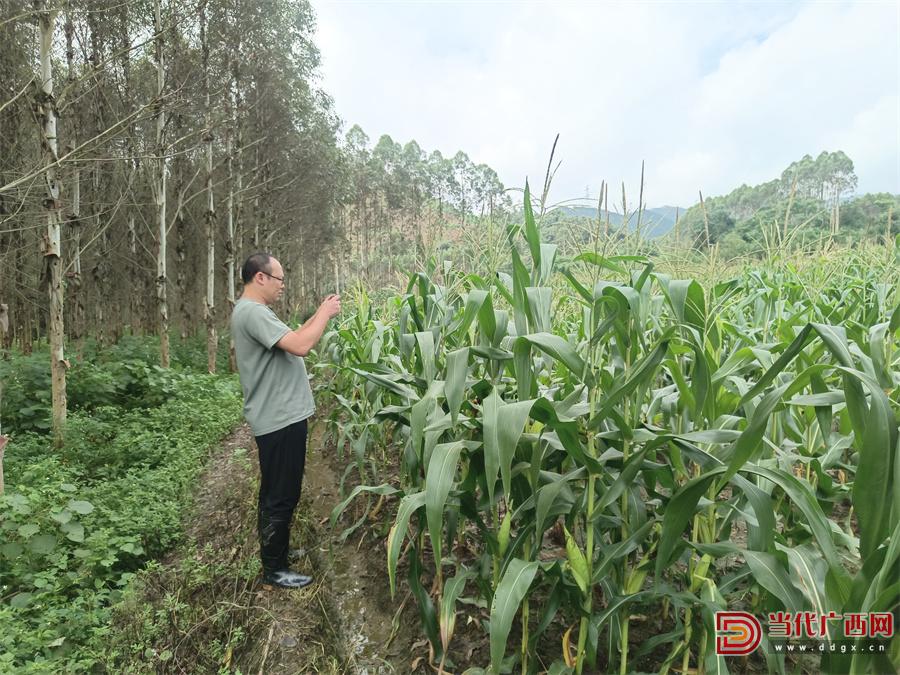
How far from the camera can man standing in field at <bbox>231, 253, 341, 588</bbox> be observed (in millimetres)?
2631

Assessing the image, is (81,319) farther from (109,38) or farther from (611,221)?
(611,221)

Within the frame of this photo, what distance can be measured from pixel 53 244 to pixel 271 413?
4.34m

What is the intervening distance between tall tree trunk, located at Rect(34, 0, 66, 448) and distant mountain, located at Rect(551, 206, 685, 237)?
541 cm

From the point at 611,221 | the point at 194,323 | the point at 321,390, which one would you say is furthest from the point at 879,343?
the point at 194,323

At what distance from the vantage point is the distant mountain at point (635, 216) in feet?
5.59

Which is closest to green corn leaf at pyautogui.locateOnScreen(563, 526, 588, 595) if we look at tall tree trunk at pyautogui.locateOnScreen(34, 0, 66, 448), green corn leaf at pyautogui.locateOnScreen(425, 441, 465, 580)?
green corn leaf at pyautogui.locateOnScreen(425, 441, 465, 580)

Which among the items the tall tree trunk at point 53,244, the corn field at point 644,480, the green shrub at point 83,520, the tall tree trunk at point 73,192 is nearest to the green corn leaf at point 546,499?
the corn field at point 644,480

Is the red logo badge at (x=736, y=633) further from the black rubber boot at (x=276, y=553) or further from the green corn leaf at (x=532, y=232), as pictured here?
the black rubber boot at (x=276, y=553)

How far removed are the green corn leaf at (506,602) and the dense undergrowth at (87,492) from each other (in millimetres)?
2038

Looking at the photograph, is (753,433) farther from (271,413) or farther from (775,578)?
(271,413)

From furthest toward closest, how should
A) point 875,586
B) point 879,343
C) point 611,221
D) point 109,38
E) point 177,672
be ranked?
1. point 109,38
2. point 177,672
3. point 611,221
4. point 879,343
5. point 875,586

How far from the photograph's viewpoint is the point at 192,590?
8.68 ft

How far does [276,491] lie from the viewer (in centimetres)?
266

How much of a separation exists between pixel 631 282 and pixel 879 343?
0.85 metres
